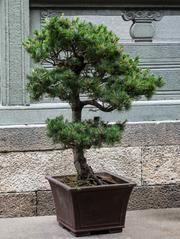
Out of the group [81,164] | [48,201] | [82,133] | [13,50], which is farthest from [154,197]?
[13,50]

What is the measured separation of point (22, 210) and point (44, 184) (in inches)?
13.3

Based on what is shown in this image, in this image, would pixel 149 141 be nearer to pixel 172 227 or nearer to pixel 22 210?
pixel 172 227

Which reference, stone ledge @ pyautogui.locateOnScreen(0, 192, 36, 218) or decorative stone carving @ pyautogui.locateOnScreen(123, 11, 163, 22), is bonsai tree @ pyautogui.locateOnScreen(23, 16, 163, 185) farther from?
decorative stone carving @ pyautogui.locateOnScreen(123, 11, 163, 22)

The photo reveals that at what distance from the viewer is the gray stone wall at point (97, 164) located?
20.7ft

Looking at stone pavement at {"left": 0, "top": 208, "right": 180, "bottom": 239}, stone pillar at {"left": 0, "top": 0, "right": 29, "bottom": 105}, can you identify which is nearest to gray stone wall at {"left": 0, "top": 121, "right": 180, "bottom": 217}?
stone pavement at {"left": 0, "top": 208, "right": 180, "bottom": 239}

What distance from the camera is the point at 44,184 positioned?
252 inches

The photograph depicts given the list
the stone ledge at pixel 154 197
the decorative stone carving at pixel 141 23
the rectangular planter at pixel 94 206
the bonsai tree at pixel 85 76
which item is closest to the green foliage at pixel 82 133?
the bonsai tree at pixel 85 76

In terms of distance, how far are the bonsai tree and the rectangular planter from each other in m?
0.39

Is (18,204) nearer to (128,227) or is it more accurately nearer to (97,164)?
(97,164)

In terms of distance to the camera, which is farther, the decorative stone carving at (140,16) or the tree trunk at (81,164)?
the decorative stone carving at (140,16)

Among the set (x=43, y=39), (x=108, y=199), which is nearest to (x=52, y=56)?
(x=43, y=39)

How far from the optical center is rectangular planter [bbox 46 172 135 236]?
208 inches

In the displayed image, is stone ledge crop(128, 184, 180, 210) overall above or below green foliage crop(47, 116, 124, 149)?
below

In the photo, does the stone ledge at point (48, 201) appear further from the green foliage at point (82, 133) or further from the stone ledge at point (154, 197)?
the green foliage at point (82, 133)
